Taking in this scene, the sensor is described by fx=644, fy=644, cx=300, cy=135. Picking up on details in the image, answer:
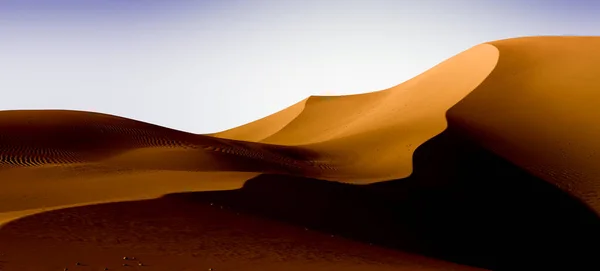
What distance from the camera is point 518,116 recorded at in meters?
27.5

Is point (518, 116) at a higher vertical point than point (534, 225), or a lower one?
higher

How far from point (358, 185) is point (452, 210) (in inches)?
117

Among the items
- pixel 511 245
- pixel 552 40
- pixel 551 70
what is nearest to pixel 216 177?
pixel 511 245

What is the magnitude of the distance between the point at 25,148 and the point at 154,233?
14.5 meters

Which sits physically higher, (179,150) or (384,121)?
(384,121)

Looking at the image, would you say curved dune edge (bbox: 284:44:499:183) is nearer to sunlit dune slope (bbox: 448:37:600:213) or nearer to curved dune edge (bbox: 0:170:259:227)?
sunlit dune slope (bbox: 448:37:600:213)

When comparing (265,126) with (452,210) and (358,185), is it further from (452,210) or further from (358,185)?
(358,185)

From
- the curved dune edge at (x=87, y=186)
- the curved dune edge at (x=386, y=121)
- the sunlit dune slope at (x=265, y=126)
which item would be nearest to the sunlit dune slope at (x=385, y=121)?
the curved dune edge at (x=386, y=121)

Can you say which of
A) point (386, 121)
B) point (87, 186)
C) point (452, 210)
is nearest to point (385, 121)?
point (386, 121)

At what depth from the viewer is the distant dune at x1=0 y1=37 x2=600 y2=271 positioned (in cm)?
1177

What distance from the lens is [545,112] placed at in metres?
28.0

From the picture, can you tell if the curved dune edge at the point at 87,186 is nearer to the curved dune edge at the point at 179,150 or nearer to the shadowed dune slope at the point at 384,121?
the curved dune edge at the point at 179,150

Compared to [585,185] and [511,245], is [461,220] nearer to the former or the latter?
[511,245]

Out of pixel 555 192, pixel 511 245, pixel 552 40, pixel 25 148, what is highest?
pixel 552 40
